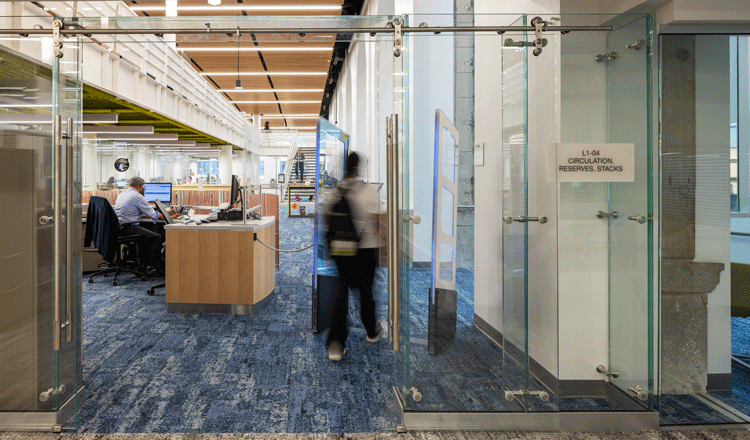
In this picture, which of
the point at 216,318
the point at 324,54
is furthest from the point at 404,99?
the point at 324,54

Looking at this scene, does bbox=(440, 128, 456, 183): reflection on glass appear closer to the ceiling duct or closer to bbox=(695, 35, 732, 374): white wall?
the ceiling duct

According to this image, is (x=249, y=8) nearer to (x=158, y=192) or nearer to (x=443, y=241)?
(x=158, y=192)

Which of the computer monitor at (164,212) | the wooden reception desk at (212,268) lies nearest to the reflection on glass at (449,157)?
the wooden reception desk at (212,268)

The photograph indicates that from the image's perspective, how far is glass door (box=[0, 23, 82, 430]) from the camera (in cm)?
229

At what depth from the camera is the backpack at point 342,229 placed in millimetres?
3180

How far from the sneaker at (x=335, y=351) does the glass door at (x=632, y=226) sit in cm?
186

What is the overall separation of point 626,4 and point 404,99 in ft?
4.77

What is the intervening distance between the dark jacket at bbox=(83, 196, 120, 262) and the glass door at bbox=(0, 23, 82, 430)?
3.04 m

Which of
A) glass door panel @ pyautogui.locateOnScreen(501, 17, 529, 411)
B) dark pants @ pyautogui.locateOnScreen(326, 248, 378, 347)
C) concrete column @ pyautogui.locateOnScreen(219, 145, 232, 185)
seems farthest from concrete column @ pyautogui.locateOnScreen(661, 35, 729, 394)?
concrete column @ pyautogui.locateOnScreen(219, 145, 232, 185)

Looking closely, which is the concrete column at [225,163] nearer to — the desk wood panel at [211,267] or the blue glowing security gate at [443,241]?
the desk wood panel at [211,267]

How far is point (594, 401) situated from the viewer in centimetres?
258

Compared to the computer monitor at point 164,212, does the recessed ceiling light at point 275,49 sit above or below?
above

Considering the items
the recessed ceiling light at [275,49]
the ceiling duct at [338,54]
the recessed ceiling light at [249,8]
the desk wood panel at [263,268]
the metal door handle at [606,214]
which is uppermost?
the ceiling duct at [338,54]

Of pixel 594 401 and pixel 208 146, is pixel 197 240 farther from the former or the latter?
pixel 208 146
